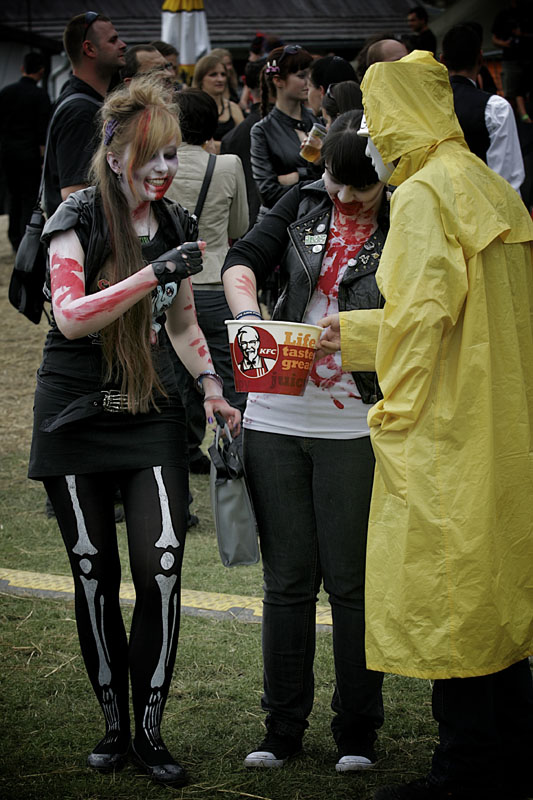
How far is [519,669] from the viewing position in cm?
308

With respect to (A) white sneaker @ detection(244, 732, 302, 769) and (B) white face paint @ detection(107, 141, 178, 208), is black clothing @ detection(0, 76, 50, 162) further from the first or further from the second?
(A) white sneaker @ detection(244, 732, 302, 769)

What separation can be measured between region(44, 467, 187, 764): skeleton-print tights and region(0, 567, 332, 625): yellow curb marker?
1.36 m

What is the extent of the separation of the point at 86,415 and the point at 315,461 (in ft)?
2.38

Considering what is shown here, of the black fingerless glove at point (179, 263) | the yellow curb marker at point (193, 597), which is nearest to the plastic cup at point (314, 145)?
the black fingerless glove at point (179, 263)

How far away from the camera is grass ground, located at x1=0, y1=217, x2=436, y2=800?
10.4 feet

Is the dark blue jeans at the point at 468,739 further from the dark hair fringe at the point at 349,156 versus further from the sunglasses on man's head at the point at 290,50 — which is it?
the sunglasses on man's head at the point at 290,50

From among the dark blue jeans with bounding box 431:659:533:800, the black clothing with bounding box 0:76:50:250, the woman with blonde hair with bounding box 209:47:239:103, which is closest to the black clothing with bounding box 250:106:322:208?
the woman with blonde hair with bounding box 209:47:239:103

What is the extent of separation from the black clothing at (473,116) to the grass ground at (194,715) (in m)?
2.64

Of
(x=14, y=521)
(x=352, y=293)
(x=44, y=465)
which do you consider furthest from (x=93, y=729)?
(x=14, y=521)

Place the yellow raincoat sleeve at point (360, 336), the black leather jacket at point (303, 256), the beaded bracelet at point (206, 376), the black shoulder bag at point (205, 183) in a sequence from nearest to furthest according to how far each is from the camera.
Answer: the yellow raincoat sleeve at point (360, 336), the black leather jacket at point (303, 256), the beaded bracelet at point (206, 376), the black shoulder bag at point (205, 183)

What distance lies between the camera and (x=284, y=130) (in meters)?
6.26

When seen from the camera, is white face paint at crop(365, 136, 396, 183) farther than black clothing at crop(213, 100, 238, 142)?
No

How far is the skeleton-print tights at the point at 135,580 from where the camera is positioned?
10.4ft

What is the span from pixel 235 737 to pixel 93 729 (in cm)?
51
